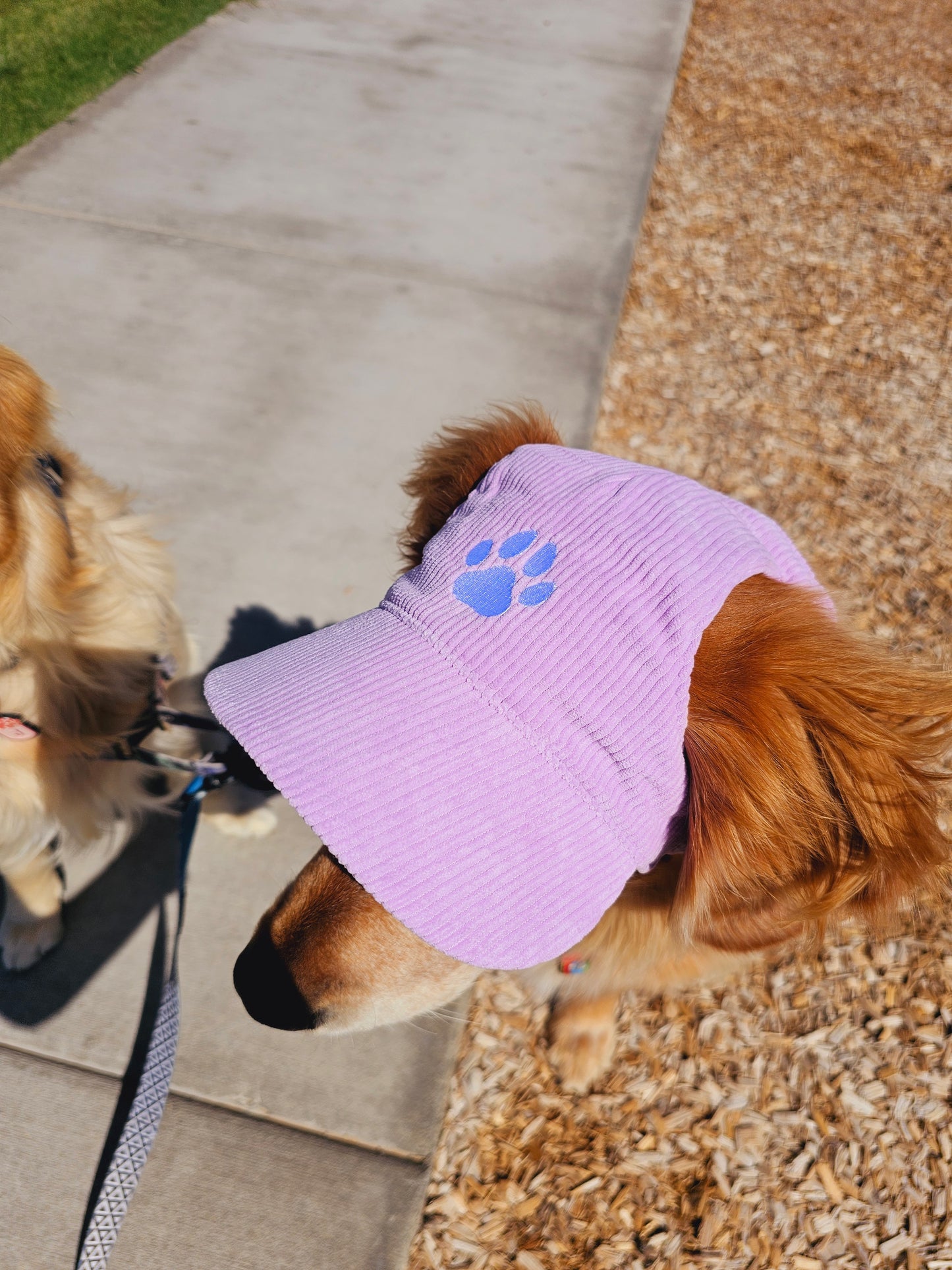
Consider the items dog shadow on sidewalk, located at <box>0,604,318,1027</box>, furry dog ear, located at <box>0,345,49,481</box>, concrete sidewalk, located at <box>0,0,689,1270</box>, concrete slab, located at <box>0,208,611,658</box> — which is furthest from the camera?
concrete slab, located at <box>0,208,611,658</box>

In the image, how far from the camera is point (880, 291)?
4902 millimetres

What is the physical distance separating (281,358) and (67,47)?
412cm

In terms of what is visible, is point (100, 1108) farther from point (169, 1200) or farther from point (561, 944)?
point (561, 944)

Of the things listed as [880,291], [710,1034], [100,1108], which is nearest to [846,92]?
[880,291]

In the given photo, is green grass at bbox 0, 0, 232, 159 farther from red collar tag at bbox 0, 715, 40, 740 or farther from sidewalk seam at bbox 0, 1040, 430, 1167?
sidewalk seam at bbox 0, 1040, 430, 1167

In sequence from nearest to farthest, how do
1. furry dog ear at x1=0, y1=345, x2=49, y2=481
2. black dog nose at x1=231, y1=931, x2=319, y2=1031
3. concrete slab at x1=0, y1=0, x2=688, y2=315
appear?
black dog nose at x1=231, y1=931, x2=319, y2=1031 < furry dog ear at x1=0, y1=345, x2=49, y2=481 < concrete slab at x1=0, y1=0, x2=688, y2=315

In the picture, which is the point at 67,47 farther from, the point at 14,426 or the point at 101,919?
the point at 101,919

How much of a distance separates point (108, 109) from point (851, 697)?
6.17m

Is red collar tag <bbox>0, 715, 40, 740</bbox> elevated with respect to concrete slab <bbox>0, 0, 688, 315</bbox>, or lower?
lower

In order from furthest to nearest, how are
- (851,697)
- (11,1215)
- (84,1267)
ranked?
(11,1215)
(84,1267)
(851,697)

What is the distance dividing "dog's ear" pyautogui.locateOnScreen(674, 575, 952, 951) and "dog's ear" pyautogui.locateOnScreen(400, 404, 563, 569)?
0.70m

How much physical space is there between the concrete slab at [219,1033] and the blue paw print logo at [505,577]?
4.49 ft

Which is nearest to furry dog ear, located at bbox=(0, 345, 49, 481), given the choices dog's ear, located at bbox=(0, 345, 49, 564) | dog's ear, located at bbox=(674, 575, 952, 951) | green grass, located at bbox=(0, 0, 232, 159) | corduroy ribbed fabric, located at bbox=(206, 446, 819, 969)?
dog's ear, located at bbox=(0, 345, 49, 564)

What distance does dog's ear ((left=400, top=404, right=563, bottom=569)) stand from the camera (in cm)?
171
